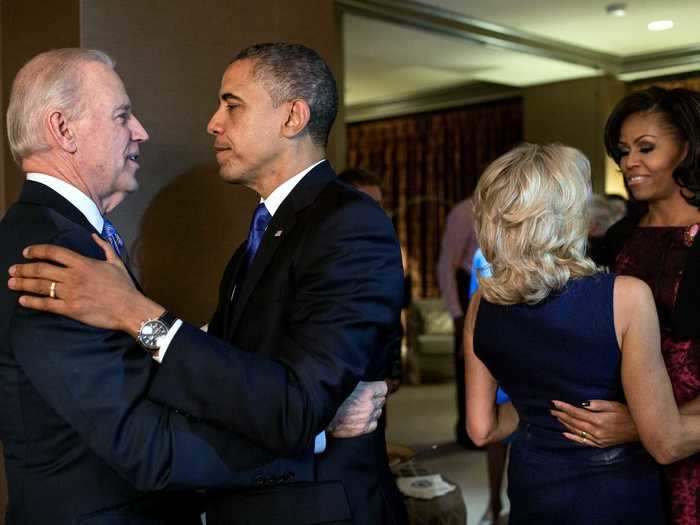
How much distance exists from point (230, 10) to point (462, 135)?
944 cm

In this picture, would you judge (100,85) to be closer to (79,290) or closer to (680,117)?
(79,290)

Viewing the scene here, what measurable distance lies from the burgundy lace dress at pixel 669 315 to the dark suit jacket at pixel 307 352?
77cm

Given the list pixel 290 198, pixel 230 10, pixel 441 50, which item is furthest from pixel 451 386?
pixel 290 198

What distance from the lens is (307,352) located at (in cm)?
164

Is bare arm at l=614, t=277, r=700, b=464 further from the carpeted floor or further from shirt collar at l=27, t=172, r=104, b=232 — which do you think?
the carpeted floor

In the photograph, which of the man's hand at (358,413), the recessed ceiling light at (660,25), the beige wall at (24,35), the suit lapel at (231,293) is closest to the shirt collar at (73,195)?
the suit lapel at (231,293)

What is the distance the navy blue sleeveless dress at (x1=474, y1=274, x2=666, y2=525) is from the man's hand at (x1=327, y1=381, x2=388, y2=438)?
38 cm

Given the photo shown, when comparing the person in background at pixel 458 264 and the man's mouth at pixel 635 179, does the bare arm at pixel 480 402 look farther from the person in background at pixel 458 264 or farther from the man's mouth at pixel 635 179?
the person in background at pixel 458 264

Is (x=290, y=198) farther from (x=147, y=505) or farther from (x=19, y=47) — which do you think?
(x=19, y=47)

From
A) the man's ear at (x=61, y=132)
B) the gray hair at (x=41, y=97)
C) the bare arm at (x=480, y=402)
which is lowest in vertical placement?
the bare arm at (x=480, y=402)

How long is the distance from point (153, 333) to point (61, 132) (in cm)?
51

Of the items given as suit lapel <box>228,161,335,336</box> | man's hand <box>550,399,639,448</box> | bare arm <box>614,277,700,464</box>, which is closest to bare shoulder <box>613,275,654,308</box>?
bare arm <box>614,277,700,464</box>

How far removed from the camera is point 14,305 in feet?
5.36

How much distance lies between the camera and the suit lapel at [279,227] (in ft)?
5.93
